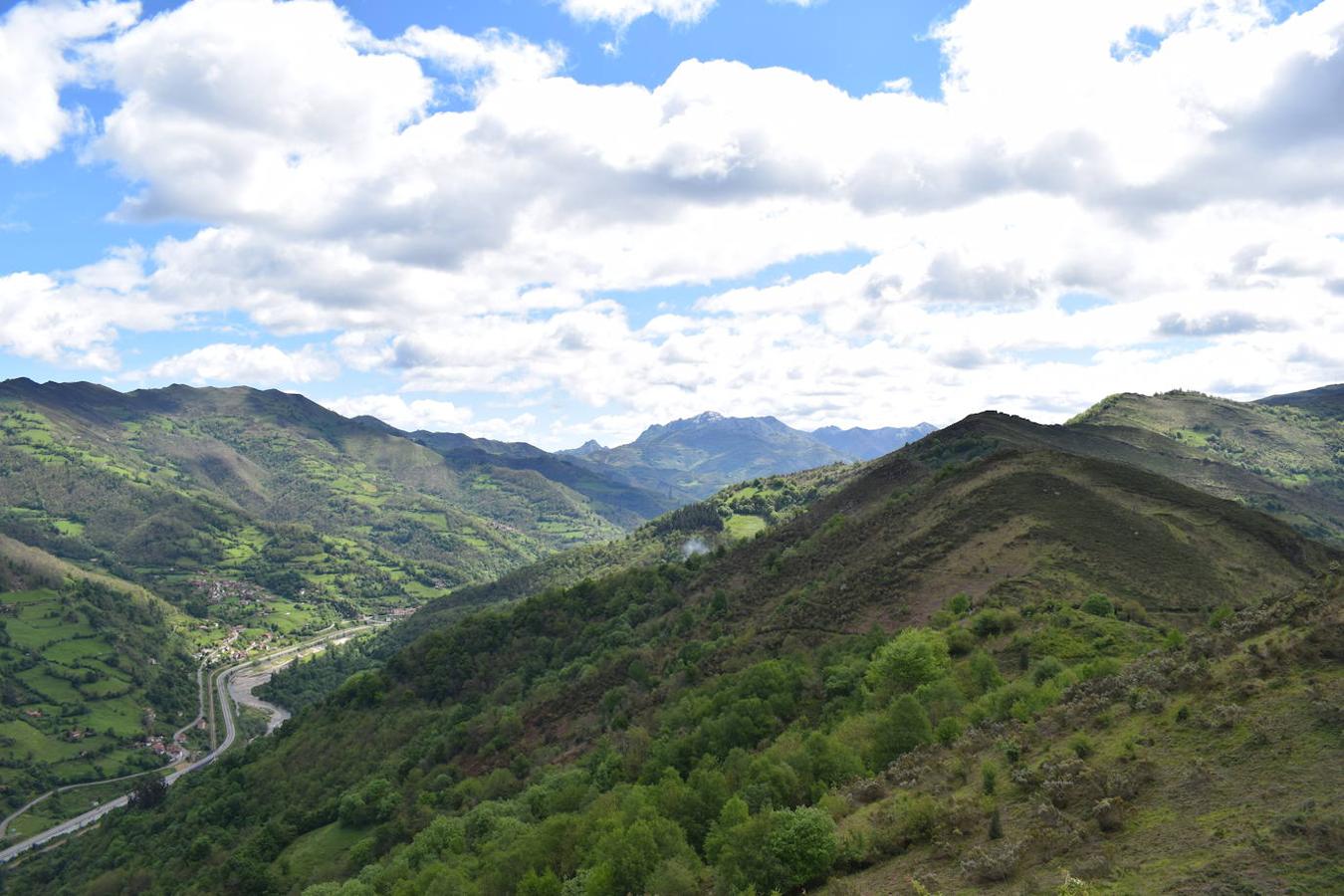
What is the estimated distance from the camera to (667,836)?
130ft

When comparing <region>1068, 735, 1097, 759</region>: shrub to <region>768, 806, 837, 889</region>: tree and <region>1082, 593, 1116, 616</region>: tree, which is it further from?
<region>1082, 593, 1116, 616</region>: tree

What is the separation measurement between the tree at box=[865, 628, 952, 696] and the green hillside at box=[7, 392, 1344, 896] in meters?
0.23

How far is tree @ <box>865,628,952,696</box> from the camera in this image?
5472 cm

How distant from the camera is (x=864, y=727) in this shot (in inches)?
1892

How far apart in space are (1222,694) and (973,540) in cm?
5072

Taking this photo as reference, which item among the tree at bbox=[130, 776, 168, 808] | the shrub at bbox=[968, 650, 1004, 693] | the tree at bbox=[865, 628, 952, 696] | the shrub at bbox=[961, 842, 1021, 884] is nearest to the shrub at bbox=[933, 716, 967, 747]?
the tree at bbox=[865, 628, 952, 696]

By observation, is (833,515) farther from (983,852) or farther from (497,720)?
(983,852)

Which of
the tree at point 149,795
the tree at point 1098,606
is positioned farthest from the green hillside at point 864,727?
the tree at point 149,795

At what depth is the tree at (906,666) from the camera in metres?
54.7

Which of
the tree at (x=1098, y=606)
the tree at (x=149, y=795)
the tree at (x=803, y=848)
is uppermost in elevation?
the tree at (x=1098, y=606)

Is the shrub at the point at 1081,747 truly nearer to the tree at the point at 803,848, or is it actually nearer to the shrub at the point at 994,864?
the shrub at the point at 994,864

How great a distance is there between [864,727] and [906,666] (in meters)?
8.92

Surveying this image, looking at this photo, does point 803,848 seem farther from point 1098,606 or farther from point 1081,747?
point 1098,606

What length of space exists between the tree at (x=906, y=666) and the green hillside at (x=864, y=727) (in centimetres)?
23
